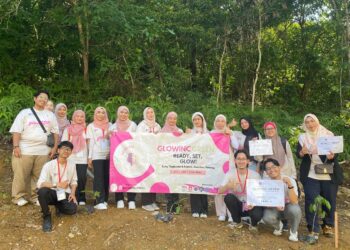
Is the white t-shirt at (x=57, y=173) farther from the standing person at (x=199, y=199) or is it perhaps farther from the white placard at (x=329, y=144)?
the white placard at (x=329, y=144)

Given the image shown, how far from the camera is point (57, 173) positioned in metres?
5.21

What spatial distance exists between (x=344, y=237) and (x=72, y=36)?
7654mm

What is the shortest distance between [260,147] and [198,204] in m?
1.31

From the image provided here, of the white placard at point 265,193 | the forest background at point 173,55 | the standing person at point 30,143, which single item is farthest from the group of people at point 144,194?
the forest background at point 173,55

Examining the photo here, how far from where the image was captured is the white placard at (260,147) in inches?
206

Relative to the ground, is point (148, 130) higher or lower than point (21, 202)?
higher

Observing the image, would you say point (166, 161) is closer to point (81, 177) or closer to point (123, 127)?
point (123, 127)

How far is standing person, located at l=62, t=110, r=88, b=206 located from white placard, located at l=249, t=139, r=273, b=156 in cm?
240

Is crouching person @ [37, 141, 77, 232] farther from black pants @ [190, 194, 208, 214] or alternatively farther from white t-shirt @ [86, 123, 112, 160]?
black pants @ [190, 194, 208, 214]

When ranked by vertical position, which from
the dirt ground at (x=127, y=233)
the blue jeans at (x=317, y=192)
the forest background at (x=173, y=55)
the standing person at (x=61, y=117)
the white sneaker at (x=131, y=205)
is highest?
the forest background at (x=173, y=55)

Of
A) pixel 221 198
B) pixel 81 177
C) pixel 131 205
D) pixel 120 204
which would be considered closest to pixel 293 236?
pixel 221 198

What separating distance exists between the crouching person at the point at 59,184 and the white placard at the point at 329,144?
3.29 m

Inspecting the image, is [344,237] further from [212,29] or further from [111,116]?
[212,29]

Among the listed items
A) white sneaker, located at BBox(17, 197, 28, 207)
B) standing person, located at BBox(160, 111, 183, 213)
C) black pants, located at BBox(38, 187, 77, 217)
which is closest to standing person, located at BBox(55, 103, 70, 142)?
white sneaker, located at BBox(17, 197, 28, 207)
